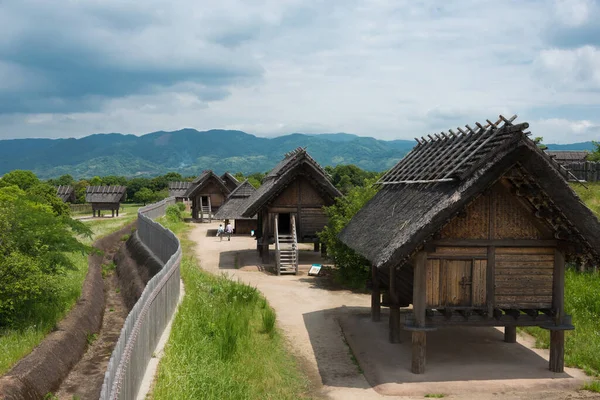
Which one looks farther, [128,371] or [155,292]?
[155,292]

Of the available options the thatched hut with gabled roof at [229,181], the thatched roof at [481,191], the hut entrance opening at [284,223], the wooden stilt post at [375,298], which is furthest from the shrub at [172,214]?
the thatched roof at [481,191]

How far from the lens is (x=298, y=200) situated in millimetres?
27328

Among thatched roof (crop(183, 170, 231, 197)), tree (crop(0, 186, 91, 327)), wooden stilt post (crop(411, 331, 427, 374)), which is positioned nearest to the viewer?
wooden stilt post (crop(411, 331, 427, 374))

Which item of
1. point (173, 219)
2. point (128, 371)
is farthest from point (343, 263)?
point (173, 219)

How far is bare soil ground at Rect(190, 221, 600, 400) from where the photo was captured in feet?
35.7

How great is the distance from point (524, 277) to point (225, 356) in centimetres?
687

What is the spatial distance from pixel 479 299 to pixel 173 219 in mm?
42162

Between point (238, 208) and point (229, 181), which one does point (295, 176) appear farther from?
point (229, 181)

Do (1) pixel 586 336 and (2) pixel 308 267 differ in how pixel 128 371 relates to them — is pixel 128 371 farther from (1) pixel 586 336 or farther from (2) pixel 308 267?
(2) pixel 308 267

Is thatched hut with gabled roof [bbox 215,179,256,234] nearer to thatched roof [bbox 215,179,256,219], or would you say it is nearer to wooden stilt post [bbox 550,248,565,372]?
thatched roof [bbox 215,179,256,219]

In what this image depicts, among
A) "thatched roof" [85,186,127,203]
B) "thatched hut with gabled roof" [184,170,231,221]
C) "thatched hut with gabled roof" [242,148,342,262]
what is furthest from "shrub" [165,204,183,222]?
"thatched hut with gabled roof" [242,148,342,262]

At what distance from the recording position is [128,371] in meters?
7.80

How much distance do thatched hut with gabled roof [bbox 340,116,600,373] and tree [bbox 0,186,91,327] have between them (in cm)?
1045

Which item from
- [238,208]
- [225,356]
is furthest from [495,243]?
[238,208]
